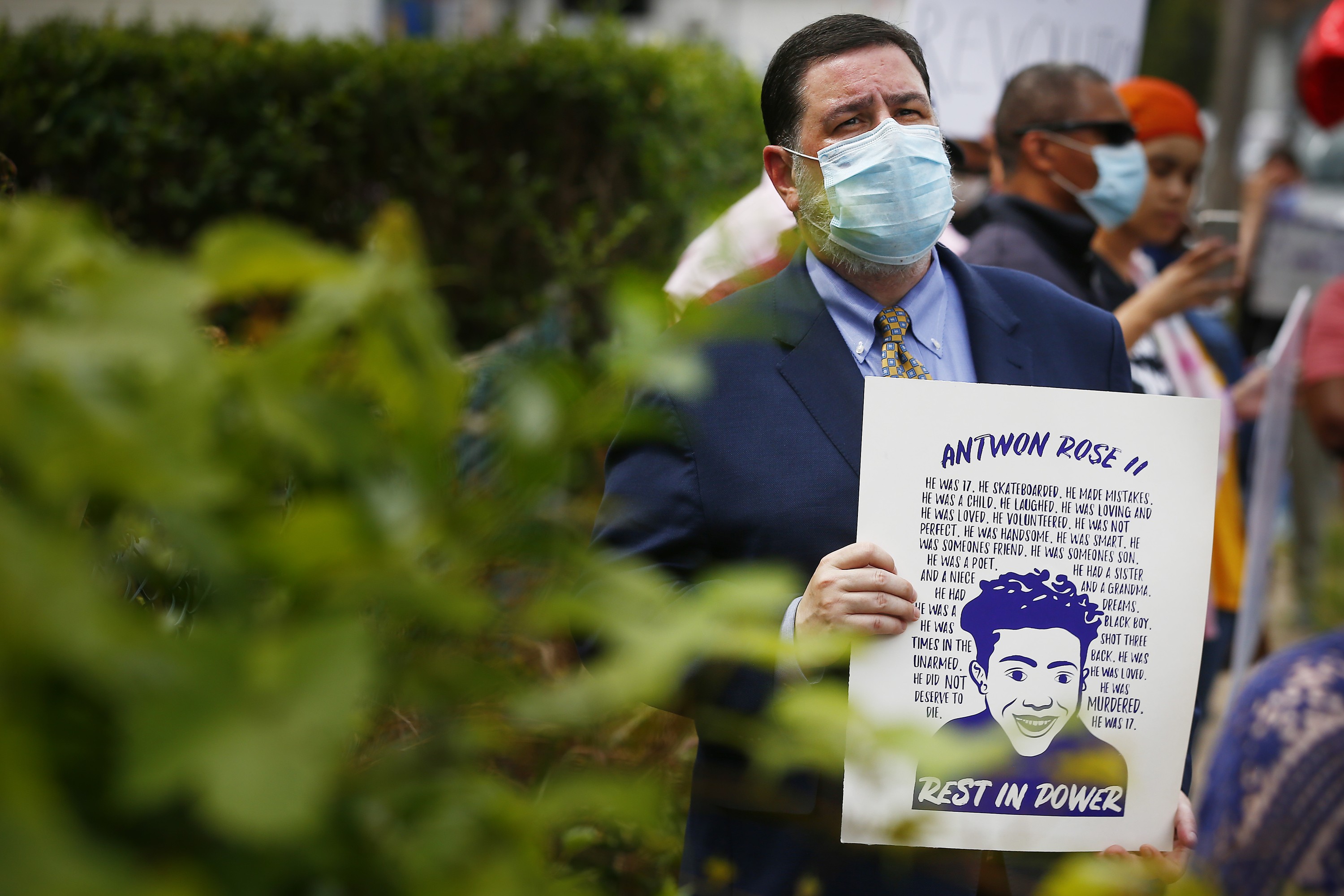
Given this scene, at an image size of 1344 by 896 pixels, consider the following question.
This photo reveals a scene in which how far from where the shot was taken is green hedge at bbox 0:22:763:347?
5.46 metres

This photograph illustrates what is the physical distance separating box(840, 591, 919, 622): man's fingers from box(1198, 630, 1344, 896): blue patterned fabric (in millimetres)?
437

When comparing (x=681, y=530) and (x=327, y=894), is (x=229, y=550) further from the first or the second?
(x=681, y=530)

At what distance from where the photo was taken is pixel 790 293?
2.21m

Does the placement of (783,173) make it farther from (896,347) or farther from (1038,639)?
(1038,639)

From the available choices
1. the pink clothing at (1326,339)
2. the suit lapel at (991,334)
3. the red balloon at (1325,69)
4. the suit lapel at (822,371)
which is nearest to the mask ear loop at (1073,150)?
the pink clothing at (1326,339)

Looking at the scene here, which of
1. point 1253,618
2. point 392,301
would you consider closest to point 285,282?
point 392,301

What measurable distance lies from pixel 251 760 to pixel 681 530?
154cm

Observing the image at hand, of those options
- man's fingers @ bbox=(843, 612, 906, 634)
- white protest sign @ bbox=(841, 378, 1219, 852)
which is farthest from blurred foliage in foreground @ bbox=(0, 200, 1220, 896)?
white protest sign @ bbox=(841, 378, 1219, 852)

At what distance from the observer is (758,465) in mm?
2035

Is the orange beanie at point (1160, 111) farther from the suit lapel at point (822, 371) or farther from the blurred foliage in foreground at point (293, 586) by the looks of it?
the blurred foliage in foreground at point (293, 586)

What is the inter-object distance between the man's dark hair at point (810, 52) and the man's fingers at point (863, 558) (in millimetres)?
914

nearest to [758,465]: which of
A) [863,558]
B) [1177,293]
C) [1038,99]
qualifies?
[863,558]

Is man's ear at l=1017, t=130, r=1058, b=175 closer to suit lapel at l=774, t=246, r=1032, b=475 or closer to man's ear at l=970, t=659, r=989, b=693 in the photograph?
suit lapel at l=774, t=246, r=1032, b=475

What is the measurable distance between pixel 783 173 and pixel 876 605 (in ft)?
3.27
